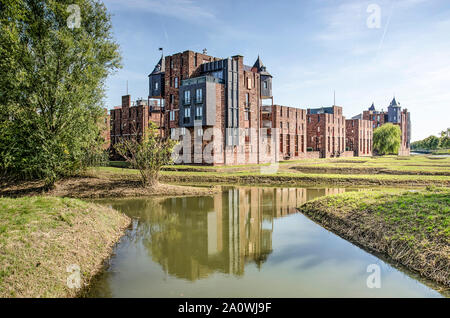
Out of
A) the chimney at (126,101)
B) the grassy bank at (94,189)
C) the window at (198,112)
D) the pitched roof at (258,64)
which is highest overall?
the pitched roof at (258,64)

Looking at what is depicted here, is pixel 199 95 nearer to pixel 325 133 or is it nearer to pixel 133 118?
pixel 133 118

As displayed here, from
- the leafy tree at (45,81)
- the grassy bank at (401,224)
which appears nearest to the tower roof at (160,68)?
the leafy tree at (45,81)

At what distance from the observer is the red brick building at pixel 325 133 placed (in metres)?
68.9

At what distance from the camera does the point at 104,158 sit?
945 inches

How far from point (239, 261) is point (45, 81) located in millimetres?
15341

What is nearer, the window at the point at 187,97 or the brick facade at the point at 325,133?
the window at the point at 187,97

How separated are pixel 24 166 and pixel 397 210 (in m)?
18.3

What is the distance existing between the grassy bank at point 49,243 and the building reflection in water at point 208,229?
1309 millimetres

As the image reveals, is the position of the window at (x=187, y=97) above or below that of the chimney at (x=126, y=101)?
below

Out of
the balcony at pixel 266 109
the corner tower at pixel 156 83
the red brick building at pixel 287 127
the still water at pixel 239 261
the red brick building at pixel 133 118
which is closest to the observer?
the still water at pixel 239 261

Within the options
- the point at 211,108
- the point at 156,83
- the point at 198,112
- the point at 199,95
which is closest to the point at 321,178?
the point at 211,108

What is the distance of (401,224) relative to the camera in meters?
9.21

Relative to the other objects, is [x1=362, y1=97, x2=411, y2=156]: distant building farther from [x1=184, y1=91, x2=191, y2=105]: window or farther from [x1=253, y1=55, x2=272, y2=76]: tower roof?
[x1=184, y1=91, x2=191, y2=105]: window

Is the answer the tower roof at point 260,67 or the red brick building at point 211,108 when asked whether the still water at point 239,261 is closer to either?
the red brick building at point 211,108
